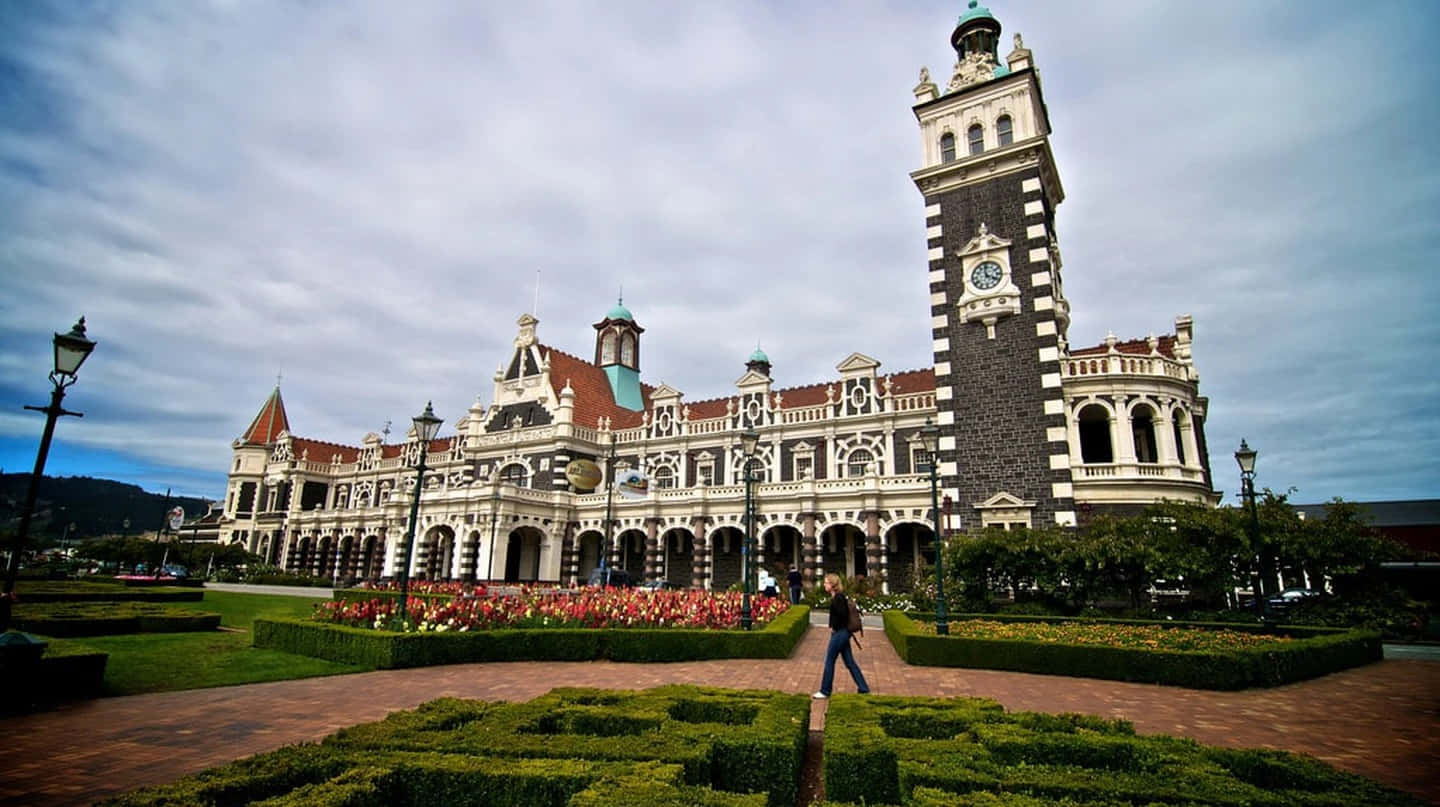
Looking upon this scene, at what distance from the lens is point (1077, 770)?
5598 millimetres

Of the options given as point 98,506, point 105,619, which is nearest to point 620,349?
point 105,619

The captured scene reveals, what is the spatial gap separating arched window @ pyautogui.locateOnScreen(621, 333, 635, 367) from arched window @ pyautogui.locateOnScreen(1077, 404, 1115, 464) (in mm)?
34876

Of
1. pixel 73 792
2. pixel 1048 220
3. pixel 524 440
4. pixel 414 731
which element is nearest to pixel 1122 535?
pixel 1048 220

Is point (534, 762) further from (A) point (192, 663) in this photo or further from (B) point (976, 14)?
(B) point (976, 14)

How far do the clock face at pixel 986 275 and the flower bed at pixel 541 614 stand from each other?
759 inches

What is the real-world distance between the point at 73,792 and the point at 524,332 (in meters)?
46.2

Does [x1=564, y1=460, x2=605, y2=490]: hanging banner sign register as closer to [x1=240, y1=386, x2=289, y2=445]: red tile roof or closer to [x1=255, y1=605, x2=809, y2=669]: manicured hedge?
[x1=255, y1=605, x2=809, y2=669]: manicured hedge

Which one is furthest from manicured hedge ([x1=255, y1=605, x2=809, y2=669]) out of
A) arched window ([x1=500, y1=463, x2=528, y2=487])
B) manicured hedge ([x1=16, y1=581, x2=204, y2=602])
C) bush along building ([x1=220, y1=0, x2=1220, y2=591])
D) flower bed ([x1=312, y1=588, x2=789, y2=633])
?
arched window ([x1=500, y1=463, x2=528, y2=487])

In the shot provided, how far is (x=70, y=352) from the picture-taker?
9.71 meters

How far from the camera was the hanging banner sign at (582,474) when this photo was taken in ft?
146

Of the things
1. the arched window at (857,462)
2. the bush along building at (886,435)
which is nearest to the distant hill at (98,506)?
the bush along building at (886,435)

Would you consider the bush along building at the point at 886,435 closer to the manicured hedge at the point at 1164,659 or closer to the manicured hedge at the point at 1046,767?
the manicured hedge at the point at 1164,659

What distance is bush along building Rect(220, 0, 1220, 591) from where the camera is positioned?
27.9 meters

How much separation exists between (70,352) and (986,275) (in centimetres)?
2992
